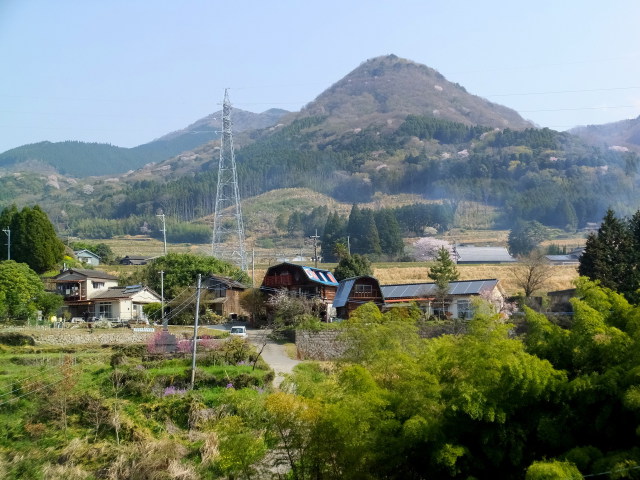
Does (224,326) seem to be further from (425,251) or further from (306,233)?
(306,233)

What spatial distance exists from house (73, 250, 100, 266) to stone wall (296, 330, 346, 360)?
28.8 m

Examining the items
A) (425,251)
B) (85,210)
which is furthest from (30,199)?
(425,251)

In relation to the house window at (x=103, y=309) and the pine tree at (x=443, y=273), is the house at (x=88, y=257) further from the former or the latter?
the pine tree at (x=443, y=273)

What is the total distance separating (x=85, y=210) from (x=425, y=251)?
7315cm

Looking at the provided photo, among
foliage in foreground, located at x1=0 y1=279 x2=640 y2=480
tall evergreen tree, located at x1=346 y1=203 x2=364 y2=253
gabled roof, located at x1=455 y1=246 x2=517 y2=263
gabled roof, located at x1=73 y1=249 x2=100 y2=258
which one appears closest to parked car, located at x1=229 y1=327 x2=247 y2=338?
foliage in foreground, located at x1=0 y1=279 x2=640 y2=480

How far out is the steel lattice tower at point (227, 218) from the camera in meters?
50.2

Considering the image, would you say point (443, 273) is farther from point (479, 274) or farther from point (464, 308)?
point (479, 274)

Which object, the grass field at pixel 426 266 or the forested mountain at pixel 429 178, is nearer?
the grass field at pixel 426 266

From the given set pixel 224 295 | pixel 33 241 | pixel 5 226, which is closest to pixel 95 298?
pixel 33 241

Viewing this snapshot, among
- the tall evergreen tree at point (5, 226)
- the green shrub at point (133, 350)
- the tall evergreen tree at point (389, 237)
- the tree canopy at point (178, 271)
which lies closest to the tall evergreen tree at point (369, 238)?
the tall evergreen tree at point (389, 237)

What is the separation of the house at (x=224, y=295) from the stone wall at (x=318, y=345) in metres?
8.02

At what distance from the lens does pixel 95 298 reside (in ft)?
126

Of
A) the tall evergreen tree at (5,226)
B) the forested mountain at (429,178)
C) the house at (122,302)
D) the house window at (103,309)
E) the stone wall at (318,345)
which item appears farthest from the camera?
the forested mountain at (429,178)

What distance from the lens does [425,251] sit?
70.8 m
